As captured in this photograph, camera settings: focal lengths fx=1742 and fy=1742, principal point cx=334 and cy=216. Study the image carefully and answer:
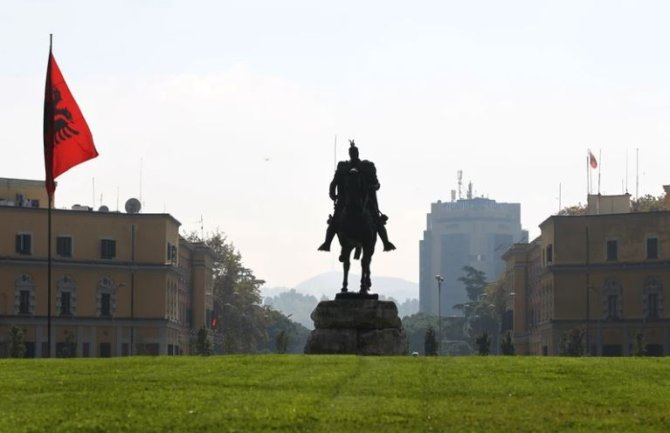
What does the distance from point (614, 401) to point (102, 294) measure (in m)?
104

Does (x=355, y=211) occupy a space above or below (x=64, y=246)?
below

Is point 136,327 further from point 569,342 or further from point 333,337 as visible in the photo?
point 333,337

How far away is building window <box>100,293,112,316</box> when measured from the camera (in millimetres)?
125000

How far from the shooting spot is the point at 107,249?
126250 mm

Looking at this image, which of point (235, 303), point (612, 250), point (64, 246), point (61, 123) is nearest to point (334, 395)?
point (61, 123)

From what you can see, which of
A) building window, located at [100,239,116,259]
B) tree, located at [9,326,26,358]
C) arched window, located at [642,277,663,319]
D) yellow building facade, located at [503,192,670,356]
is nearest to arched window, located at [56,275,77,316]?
building window, located at [100,239,116,259]

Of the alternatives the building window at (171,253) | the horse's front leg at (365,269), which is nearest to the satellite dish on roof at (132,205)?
the building window at (171,253)

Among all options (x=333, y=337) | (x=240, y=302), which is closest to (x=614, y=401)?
(x=333, y=337)

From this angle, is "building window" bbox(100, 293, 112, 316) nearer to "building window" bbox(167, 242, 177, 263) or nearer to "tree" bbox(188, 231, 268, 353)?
"building window" bbox(167, 242, 177, 263)

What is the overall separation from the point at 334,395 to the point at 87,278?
102 m

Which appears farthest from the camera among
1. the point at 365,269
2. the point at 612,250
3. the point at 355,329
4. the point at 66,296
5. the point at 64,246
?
the point at 64,246

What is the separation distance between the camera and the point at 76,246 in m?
124

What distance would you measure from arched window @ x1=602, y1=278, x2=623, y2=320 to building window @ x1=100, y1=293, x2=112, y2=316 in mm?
35287

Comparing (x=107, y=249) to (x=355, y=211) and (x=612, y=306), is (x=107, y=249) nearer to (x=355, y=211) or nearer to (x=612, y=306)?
(x=612, y=306)
